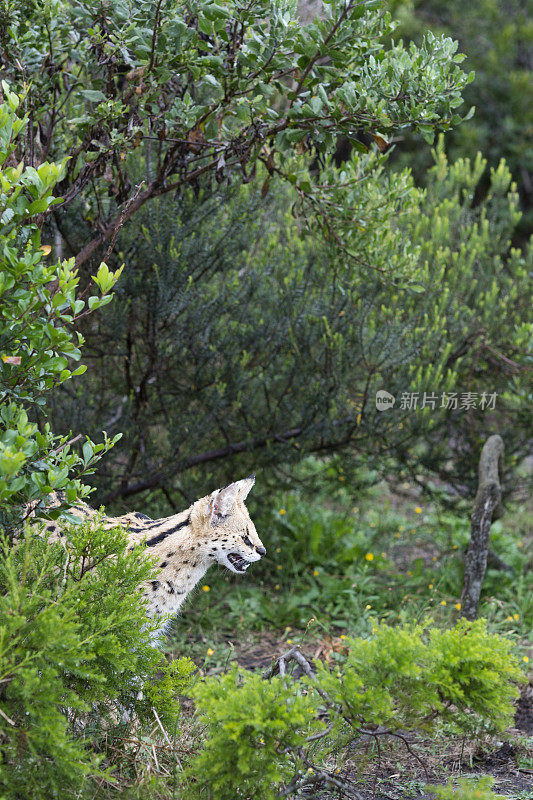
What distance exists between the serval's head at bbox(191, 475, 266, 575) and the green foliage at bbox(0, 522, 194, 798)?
1.99 feet

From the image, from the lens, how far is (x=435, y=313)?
5145 mm

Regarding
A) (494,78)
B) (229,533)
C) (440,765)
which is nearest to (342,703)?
(229,533)

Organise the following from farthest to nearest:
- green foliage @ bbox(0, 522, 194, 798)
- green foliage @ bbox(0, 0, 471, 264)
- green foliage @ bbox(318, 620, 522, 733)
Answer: green foliage @ bbox(0, 0, 471, 264)
green foliage @ bbox(318, 620, 522, 733)
green foliage @ bbox(0, 522, 194, 798)

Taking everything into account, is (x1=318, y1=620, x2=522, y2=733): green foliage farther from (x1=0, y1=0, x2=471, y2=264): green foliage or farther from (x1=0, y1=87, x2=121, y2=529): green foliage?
(x1=0, y1=0, x2=471, y2=264): green foliage

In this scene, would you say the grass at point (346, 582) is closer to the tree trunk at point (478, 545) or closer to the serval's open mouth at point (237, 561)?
the tree trunk at point (478, 545)

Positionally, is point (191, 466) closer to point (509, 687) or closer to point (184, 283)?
point (184, 283)

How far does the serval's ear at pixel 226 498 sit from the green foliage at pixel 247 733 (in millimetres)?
1000

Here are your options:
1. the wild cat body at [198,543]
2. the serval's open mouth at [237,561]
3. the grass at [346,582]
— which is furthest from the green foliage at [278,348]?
the serval's open mouth at [237,561]

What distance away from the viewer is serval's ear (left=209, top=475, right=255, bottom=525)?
10.4 feet

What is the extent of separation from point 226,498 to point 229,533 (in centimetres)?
18

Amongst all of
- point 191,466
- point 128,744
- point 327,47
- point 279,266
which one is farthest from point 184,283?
point 128,744
